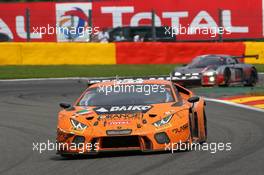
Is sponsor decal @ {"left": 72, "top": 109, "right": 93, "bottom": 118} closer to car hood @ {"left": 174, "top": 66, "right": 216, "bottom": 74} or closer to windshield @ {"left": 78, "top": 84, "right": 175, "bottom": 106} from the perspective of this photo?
windshield @ {"left": 78, "top": 84, "right": 175, "bottom": 106}

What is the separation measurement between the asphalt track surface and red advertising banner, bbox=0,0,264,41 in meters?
16.5

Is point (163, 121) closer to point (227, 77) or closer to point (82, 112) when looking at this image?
point (82, 112)

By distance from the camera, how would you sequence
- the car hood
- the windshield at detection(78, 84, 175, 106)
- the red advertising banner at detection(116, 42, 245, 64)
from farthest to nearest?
the red advertising banner at detection(116, 42, 245, 64) → the car hood → the windshield at detection(78, 84, 175, 106)

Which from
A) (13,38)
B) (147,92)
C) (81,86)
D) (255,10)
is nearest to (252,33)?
(255,10)

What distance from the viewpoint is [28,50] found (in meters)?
28.8

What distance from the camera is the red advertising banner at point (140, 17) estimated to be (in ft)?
117

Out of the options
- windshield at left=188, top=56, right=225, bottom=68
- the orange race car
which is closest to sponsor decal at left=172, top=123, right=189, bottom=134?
the orange race car

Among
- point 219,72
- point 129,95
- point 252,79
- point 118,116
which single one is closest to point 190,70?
point 219,72

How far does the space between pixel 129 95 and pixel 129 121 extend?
3.78 ft

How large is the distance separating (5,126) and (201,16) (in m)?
22.4

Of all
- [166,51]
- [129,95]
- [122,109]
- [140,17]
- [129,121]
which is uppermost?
[140,17]

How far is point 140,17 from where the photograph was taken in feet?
125

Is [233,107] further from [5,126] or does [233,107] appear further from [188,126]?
[188,126]

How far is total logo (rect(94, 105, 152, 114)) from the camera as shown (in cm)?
1106
